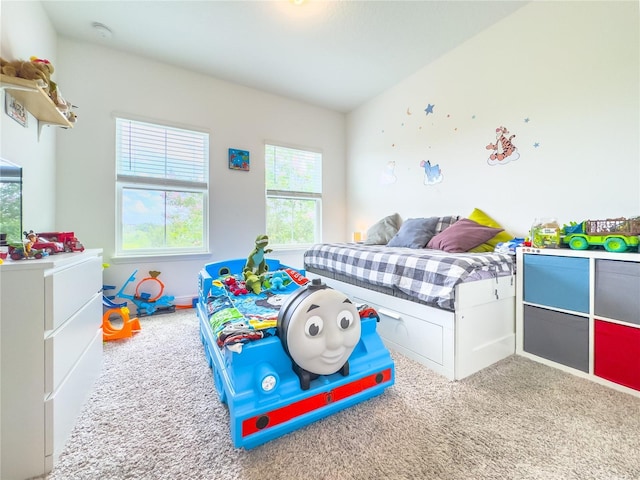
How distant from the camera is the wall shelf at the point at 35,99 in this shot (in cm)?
141

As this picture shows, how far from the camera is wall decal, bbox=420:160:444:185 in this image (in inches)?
111

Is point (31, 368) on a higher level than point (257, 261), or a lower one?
lower

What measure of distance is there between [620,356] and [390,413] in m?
1.23

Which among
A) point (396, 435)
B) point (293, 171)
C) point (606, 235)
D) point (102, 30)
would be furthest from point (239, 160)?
point (606, 235)

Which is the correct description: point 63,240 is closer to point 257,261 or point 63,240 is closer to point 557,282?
point 257,261

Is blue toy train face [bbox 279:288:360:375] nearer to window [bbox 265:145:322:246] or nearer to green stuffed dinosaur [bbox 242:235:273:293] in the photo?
green stuffed dinosaur [bbox 242:235:273:293]

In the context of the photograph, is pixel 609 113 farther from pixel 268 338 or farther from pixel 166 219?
pixel 166 219

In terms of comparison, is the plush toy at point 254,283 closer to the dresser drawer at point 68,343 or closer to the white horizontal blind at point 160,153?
the dresser drawer at point 68,343

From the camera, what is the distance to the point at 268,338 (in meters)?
1.12

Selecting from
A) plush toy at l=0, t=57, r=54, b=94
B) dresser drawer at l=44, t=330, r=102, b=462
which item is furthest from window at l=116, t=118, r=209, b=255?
dresser drawer at l=44, t=330, r=102, b=462

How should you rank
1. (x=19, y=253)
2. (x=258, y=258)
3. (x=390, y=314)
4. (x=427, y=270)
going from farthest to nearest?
(x=258, y=258) < (x=390, y=314) < (x=427, y=270) < (x=19, y=253)

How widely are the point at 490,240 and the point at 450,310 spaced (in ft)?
3.40

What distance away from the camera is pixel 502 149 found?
2.29m

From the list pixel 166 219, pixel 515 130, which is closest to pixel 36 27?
pixel 166 219
